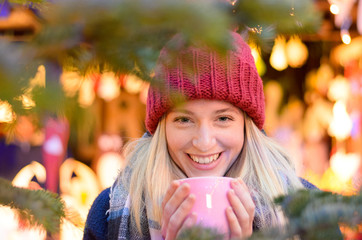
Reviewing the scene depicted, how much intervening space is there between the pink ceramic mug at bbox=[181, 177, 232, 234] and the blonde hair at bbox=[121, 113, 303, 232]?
299 millimetres

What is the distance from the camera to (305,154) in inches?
141

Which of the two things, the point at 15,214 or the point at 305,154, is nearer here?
the point at 15,214

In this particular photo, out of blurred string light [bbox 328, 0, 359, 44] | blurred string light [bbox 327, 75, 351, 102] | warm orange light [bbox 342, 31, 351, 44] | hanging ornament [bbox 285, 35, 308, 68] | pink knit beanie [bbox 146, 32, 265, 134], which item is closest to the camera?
pink knit beanie [bbox 146, 32, 265, 134]

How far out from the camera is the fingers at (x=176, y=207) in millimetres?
1033

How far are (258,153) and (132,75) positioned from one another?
3.36ft

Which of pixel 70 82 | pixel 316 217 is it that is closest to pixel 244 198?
pixel 316 217

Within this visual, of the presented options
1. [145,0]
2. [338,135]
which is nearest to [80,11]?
[145,0]

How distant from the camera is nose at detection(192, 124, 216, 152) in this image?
4.22 feet

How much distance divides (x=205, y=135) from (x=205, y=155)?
0.07m

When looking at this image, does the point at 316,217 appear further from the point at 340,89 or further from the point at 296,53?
the point at 340,89

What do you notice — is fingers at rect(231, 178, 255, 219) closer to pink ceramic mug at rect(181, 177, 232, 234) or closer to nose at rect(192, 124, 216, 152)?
pink ceramic mug at rect(181, 177, 232, 234)

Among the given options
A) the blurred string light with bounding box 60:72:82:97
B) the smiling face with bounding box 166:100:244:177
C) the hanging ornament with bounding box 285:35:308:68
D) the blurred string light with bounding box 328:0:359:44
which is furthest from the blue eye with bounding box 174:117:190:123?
the hanging ornament with bounding box 285:35:308:68

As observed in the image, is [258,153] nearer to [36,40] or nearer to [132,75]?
[132,75]

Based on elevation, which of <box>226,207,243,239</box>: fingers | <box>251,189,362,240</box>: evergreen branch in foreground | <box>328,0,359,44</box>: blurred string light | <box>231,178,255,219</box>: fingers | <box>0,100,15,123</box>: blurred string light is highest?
<box>328,0,359,44</box>: blurred string light
